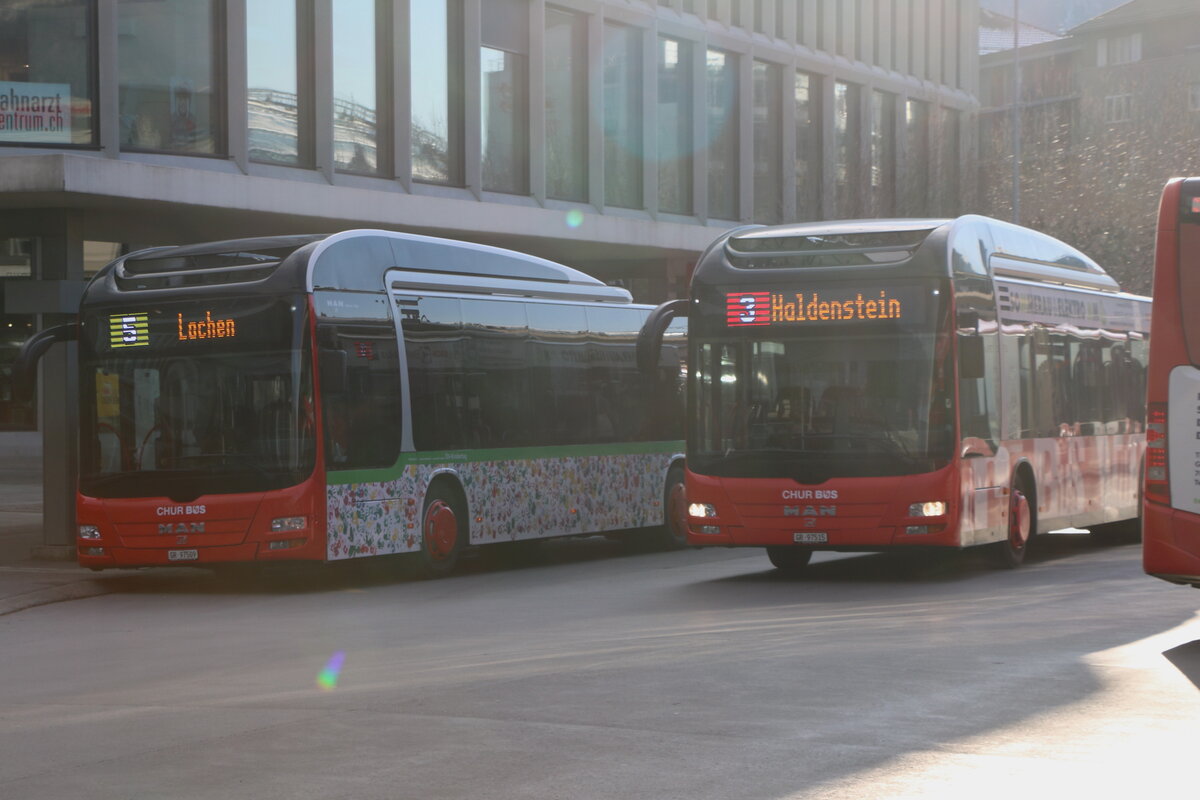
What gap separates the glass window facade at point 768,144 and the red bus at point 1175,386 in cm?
2766

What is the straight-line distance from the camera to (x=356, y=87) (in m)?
27.7

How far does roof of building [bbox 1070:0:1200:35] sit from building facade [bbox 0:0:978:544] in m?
50.6

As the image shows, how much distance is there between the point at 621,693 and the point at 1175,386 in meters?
4.16

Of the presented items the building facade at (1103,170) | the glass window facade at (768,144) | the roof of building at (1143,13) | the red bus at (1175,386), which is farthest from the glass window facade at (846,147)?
the roof of building at (1143,13)

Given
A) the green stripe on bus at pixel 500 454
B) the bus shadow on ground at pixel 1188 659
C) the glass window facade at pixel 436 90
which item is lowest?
the bus shadow on ground at pixel 1188 659

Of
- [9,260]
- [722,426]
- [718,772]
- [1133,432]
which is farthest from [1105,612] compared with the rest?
[9,260]

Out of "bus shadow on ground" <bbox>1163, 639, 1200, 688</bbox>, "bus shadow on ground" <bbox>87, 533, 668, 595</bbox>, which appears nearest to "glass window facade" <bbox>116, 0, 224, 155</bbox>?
"bus shadow on ground" <bbox>87, 533, 668, 595</bbox>

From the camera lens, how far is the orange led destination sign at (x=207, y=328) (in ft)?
54.0

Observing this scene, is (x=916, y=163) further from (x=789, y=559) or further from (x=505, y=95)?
(x=789, y=559)

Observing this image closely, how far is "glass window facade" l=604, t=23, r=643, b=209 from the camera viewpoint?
33750 millimetres

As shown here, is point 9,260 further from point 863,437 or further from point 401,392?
point 863,437

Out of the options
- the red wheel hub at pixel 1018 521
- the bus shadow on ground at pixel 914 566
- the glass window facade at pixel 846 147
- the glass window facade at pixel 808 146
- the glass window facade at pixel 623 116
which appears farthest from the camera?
the glass window facade at pixel 846 147

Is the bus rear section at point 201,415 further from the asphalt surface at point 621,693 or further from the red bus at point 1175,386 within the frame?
the red bus at point 1175,386

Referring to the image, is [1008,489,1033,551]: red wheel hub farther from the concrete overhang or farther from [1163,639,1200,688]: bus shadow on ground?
the concrete overhang
